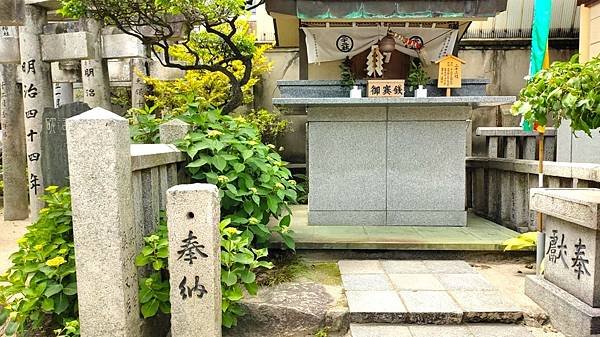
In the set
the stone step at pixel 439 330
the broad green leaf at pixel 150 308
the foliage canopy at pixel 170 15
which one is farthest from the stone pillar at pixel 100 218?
the foliage canopy at pixel 170 15

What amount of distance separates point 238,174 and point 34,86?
6.52m

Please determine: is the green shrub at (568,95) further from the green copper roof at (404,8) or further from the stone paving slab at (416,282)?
the green copper roof at (404,8)

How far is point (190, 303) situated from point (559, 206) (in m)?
3.58

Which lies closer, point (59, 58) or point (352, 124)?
point (352, 124)

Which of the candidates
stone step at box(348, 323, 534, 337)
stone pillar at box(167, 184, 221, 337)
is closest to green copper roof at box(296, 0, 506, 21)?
stone pillar at box(167, 184, 221, 337)

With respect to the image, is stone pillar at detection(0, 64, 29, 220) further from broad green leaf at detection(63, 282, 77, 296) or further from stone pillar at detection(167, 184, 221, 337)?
stone pillar at detection(167, 184, 221, 337)

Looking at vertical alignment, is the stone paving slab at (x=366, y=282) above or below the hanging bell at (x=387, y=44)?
below

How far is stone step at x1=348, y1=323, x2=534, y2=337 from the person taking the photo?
4145 millimetres

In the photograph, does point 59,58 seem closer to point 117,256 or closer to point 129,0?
point 129,0

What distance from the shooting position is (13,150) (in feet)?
39.4

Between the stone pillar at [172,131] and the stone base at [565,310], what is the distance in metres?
4.33

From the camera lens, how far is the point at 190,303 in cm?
360

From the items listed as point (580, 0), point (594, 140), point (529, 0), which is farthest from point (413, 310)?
point (529, 0)

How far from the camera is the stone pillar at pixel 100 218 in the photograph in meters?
3.31
